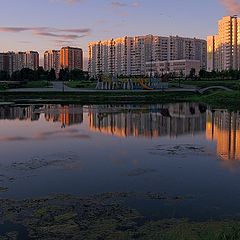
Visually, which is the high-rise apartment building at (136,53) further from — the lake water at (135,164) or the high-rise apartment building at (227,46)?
the lake water at (135,164)

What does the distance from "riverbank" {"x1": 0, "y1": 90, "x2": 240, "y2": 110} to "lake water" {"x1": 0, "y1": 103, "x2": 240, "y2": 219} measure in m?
22.5

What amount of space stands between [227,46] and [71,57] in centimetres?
4371

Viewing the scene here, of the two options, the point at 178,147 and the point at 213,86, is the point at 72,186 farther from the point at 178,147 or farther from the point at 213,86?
Result: the point at 213,86

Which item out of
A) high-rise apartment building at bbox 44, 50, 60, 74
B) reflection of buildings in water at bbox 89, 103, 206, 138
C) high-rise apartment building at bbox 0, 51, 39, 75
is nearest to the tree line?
high-rise apartment building at bbox 0, 51, 39, 75

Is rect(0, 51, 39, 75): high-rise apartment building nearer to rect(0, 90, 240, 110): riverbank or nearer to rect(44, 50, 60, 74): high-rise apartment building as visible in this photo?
rect(44, 50, 60, 74): high-rise apartment building

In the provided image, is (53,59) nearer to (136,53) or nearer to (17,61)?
(17,61)

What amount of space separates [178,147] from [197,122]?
856 cm

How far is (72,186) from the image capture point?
906 centimetres

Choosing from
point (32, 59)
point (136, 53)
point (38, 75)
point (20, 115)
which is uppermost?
point (136, 53)

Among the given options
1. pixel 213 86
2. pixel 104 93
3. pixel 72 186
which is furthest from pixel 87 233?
pixel 213 86

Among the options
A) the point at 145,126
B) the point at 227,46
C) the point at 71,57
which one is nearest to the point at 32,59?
the point at 71,57

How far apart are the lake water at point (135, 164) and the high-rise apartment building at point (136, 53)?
96316mm

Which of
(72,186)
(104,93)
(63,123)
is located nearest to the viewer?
(72,186)

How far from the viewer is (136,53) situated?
4641 inches
